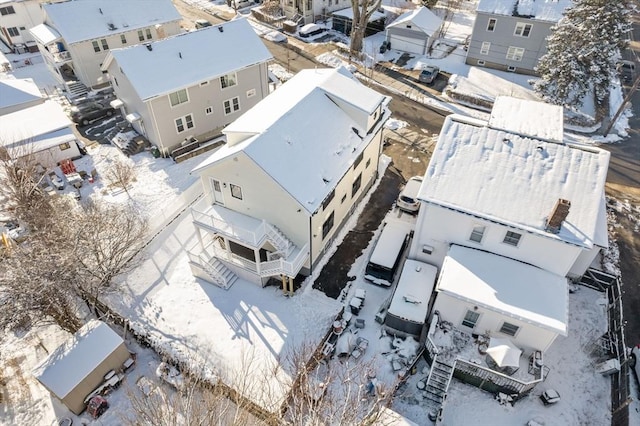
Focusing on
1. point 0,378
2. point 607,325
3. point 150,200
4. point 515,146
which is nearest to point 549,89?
point 515,146

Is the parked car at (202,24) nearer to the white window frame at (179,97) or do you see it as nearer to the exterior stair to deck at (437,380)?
the white window frame at (179,97)

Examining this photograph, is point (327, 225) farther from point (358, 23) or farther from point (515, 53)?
point (358, 23)

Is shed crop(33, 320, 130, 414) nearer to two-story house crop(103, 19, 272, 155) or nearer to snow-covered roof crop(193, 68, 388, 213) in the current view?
snow-covered roof crop(193, 68, 388, 213)

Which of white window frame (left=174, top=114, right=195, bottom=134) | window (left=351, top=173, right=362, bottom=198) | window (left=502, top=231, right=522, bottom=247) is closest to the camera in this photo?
window (left=502, top=231, right=522, bottom=247)

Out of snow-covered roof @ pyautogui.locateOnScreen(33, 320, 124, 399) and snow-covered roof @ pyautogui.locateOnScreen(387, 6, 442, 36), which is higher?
snow-covered roof @ pyautogui.locateOnScreen(387, 6, 442, 36)

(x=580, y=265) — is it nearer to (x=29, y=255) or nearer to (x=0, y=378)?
(x=29, y=255)

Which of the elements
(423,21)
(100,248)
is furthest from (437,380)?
(423,21)

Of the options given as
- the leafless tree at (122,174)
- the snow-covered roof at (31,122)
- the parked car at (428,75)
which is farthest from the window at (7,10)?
the parked car at (428,75)

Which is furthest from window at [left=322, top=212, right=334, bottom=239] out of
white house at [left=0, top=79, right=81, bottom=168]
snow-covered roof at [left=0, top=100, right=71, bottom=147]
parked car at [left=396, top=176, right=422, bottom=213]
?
snow-covered roof at [left=0, top=100, right=71, bottom=147]
